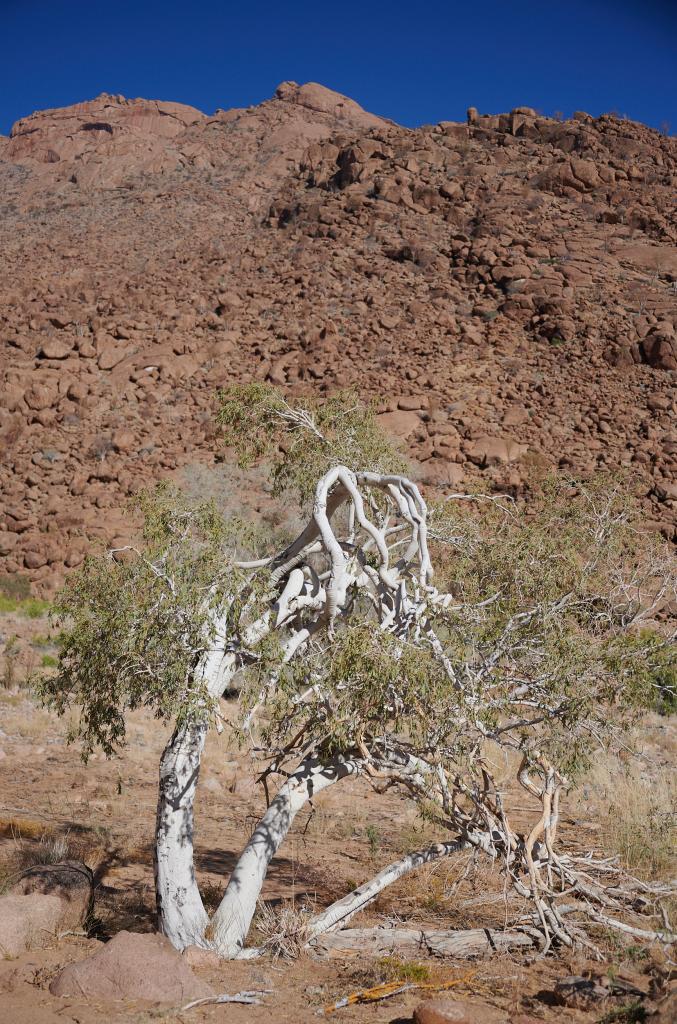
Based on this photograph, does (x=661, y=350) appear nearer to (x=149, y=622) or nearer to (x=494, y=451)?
(x=494, y=451)

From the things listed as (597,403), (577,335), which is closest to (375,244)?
(577,335)

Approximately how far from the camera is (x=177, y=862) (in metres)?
5.95

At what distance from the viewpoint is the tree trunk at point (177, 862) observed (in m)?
5.88

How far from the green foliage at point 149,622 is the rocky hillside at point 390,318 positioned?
15074 mm

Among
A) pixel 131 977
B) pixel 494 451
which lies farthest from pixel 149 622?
pixel 494 451

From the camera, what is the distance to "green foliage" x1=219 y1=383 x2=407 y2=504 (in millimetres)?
8242

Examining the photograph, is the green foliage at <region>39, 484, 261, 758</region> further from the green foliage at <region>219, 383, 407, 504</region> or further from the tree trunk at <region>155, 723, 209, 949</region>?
the green foliage at <region>219, 383, 407, 504</region>

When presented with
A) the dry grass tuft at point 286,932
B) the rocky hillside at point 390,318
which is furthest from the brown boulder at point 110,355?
the dry grass tuft at point 286,932

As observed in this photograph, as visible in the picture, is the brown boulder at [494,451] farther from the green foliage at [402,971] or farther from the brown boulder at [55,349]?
the green foliage at [402,971]

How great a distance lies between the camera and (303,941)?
6.02m

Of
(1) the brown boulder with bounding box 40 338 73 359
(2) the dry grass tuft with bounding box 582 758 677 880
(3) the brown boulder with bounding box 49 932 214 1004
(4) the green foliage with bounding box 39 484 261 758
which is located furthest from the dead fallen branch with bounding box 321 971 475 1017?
(1) the brown boulder with bounding box 40 338 73 359

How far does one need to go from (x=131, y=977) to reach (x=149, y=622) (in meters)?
2.05

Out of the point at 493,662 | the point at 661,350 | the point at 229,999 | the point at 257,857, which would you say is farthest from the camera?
the point at 661,350

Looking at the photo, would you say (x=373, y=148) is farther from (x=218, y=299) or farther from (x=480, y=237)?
(x=218, y=299)
